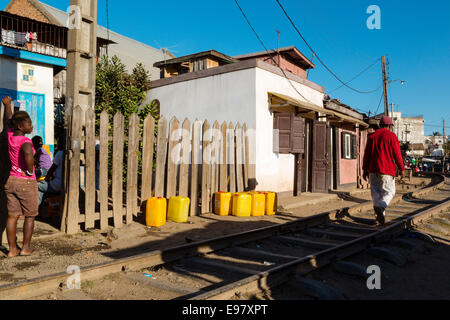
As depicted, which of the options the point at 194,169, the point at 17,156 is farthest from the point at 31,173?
the point at 194,169

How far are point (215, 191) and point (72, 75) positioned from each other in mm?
4174

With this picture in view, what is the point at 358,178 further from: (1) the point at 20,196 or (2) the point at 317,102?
(1) the point at 20,196

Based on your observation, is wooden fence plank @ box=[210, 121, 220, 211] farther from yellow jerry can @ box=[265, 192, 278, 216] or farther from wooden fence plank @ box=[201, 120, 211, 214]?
yellow jerry can @ box=[265, 192, 278, 216]

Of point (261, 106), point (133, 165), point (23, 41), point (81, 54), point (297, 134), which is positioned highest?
point (23, 41)

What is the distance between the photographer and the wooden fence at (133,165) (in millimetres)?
6090

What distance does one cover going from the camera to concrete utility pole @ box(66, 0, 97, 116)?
6.72m

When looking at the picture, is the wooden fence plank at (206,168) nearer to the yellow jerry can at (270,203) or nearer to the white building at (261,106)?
the yellow jerry can at (270,203)

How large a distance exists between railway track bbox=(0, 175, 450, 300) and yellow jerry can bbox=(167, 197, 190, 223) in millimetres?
2000

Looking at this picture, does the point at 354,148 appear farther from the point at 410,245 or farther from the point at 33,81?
the point at 33,81

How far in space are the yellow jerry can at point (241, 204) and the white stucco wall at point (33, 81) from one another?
6.97 metres

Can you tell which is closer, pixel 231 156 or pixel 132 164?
pixel 132 164

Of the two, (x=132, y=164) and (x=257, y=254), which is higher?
(x=132, y=164)

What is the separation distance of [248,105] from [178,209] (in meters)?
4.59

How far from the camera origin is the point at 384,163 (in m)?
6.59
